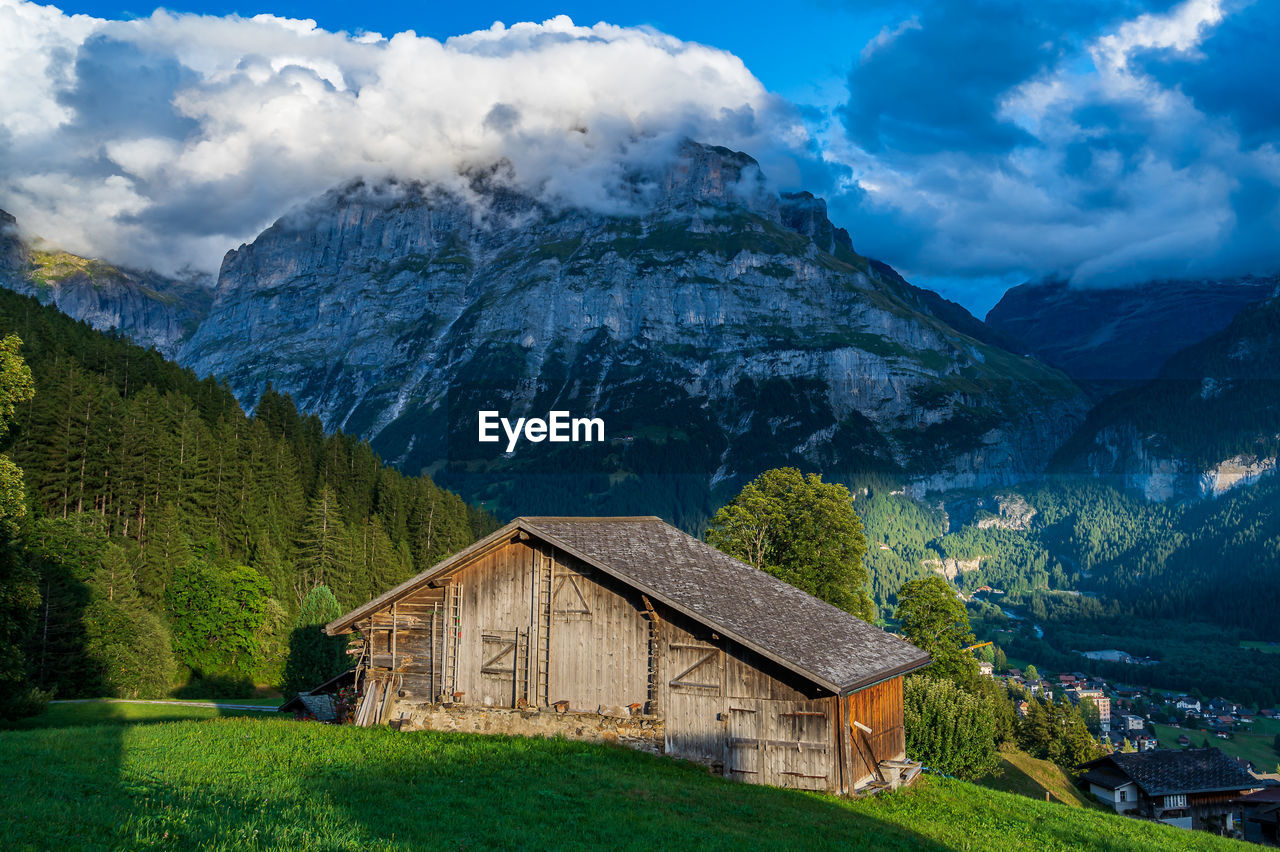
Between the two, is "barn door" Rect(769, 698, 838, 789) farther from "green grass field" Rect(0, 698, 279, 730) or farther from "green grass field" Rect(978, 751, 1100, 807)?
"green grass field" Rect(978, 751, 1100, 807)

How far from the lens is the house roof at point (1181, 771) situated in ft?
226

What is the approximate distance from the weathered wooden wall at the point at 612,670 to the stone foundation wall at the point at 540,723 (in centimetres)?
29

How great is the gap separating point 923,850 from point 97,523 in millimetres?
68871

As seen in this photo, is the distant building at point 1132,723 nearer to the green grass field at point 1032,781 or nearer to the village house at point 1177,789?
the village house at point 1177,789

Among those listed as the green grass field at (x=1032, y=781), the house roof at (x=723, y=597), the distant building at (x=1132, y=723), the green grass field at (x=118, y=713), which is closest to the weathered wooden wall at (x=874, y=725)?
the house roof at (x=723, y=597)

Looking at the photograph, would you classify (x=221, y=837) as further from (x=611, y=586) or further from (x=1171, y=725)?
(x=1171, y=725)

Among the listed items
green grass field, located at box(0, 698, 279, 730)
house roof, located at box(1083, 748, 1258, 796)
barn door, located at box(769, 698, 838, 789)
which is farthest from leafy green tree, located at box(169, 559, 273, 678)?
house roof, located at box(1083, 748, 1258, 796)

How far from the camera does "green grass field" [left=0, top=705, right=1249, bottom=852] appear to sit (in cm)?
1507

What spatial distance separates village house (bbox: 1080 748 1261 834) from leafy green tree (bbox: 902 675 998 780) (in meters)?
25.9

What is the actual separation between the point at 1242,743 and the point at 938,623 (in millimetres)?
154348

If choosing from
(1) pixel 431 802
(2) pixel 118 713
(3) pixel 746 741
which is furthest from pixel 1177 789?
(2) pixel 118 713

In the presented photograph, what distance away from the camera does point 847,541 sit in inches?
2419

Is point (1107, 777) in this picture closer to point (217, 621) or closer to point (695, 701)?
point (695, 701)

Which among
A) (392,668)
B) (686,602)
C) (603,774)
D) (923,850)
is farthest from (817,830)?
(392,668)
